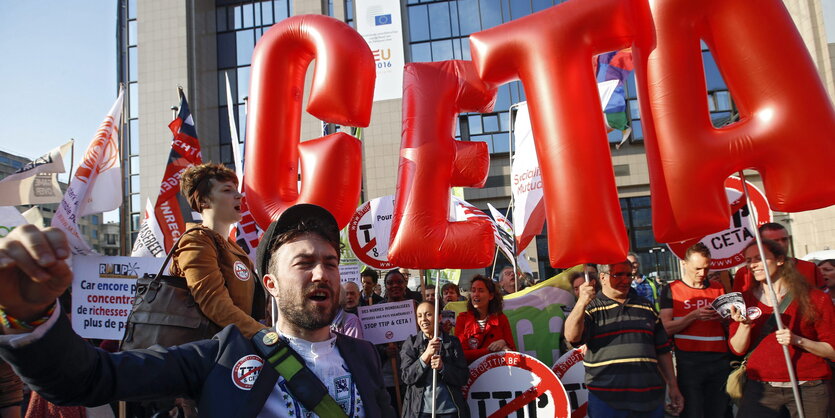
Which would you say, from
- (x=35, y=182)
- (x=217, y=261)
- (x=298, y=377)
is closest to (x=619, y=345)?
(x=217, y=261)

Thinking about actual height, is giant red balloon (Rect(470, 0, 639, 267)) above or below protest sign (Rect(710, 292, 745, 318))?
above

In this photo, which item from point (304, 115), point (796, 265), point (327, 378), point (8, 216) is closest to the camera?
point (327, 378)

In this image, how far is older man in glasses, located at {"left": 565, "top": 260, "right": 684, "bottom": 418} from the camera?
13.8 ft

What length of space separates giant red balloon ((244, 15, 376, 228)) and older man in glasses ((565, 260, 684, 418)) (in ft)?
6.63

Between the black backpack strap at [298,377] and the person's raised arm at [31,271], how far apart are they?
627 mm

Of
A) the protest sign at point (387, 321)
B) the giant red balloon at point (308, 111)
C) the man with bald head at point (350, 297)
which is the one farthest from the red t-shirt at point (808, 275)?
the man with bald head at point (350, 297)

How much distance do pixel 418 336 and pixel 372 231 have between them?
3201 mm

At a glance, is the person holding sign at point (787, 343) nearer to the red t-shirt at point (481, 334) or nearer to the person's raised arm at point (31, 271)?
the red t-shirt at point (481, 334)

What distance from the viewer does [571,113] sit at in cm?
374

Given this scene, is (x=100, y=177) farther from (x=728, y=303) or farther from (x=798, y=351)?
(x=798, y=351)

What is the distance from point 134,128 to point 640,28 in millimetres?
25225

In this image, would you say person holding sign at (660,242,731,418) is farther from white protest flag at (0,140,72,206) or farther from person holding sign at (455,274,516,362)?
white protest flag at (0,140,72,206)

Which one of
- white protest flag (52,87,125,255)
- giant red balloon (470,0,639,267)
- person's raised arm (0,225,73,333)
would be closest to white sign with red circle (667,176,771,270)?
giant red balloon (470,0,639,267)

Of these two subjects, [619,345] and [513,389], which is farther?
[513,389]
